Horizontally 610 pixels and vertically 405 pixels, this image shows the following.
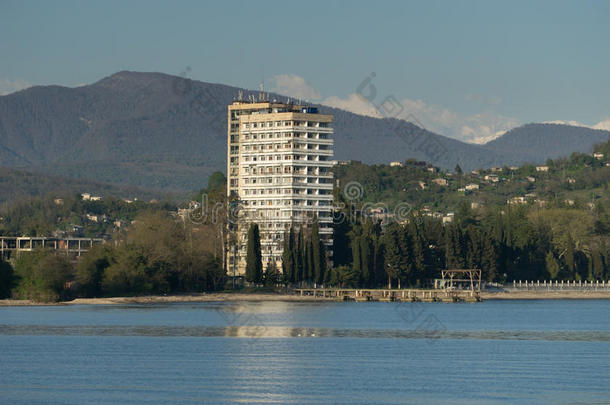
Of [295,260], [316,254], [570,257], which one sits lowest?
[295,260]

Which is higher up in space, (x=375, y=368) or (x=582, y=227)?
(x=582, y=227)

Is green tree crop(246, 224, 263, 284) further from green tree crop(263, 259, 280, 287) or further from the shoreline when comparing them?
green tree crop(263, 259, 280, 287)

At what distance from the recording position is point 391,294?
129 m

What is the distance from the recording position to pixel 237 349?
6731 cm

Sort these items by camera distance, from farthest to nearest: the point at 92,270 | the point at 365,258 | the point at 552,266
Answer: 1. the point at 552,266
2. the point at 365,258
3. the point at 92,270

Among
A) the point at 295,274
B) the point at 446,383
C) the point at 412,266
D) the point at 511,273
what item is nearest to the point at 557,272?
the point at 511,273

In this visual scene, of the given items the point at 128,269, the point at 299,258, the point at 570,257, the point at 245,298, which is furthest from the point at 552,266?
the point at 128,269

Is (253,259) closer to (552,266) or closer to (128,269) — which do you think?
(128,269)

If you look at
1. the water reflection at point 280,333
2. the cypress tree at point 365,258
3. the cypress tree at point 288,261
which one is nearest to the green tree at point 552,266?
the cypress tree at point 365,258

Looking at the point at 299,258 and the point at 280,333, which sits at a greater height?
the point at 299,258

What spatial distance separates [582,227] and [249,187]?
171ft

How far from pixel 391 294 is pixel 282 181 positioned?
85.1 ft

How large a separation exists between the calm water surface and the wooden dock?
82.2 feet

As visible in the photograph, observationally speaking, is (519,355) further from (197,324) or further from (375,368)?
(197,324)
